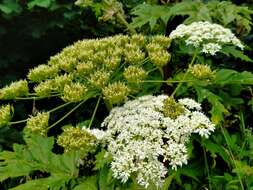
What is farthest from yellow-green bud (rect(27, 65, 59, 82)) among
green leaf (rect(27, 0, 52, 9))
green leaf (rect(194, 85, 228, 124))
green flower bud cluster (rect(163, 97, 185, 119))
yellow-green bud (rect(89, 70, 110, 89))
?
green leaf (rect(27, 0, 52, 9))

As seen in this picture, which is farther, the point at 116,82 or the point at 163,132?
the point at 116,82

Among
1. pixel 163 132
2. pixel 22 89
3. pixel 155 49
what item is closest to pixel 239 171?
pixel 163 132

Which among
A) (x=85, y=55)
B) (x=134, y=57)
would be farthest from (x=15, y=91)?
(x=134, y=57)

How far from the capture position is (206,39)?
10.1 ft

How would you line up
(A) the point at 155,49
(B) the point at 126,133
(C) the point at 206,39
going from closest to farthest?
(B) the point at 126,133 < (A) the point at 155,49 < (C) the point at 206,39

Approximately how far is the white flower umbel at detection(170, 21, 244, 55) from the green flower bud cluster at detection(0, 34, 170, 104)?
0.12 meters

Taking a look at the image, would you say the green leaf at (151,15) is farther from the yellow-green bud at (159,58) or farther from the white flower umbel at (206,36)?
the yellow-green bud at (159,58)

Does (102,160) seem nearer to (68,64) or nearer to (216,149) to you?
(68,64)

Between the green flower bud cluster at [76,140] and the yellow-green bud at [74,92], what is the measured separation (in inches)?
6.2

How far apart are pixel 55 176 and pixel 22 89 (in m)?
0.47

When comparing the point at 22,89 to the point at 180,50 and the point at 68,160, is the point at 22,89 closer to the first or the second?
the point at 68,160

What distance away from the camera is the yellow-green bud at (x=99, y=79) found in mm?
2629

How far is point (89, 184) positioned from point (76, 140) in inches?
11.3

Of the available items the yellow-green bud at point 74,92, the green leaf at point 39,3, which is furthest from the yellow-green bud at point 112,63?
the green leaf at point 39,3
